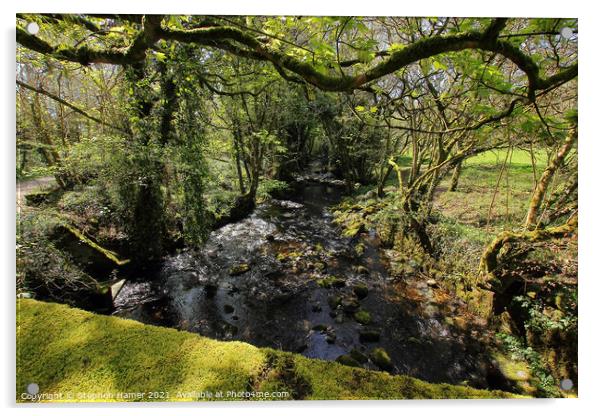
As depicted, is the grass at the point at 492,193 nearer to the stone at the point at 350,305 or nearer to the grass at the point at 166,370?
the stone at the point at 350,305

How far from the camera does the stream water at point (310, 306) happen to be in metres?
3.98

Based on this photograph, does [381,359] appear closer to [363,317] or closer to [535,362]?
[363,317]

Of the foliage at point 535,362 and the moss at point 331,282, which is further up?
the moss at point 331,282

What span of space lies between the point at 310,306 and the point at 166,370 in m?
3.42

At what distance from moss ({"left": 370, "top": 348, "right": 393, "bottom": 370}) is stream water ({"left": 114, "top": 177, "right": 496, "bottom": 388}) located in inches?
2.7

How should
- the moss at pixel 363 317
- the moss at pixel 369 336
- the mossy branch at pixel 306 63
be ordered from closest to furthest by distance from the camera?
the mossy branch at pixel 306 63 < the moss at pixel 369 336 < the moss at pixel 363 317

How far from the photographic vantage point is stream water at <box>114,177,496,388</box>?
3.98 meters

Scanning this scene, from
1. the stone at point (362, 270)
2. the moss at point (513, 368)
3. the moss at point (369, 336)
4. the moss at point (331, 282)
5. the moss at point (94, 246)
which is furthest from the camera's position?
the stone at point (362, 270)

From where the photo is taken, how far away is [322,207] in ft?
37.4

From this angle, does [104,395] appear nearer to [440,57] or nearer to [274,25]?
[274,25]

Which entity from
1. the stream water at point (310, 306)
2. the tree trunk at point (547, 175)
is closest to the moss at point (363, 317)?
the stream water at point (310, 306)

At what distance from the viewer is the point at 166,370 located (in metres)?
1.82

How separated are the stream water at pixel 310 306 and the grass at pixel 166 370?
218 centimetres

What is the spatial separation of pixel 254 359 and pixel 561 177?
15.5ft
